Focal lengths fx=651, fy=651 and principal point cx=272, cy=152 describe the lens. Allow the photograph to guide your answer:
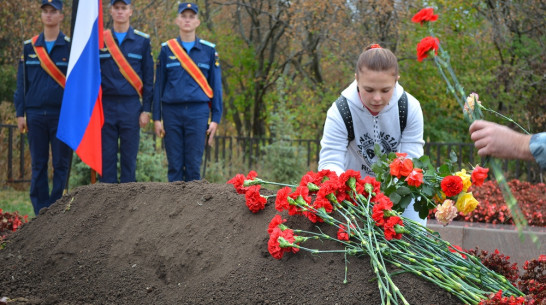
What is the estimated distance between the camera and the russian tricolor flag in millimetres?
6121

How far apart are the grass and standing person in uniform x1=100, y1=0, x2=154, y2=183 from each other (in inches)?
64.1

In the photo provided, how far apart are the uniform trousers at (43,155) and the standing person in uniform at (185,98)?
1.03 metres

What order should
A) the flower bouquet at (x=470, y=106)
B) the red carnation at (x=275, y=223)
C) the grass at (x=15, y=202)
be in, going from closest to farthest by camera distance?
1. the flower bouquet at (x=470, y=106)
2. the red carnation at (x=275, y=223)
3. the grass at (x=15, y=202)

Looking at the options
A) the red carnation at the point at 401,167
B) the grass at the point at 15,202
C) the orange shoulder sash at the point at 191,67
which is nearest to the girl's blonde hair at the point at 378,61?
the red carnation at the point at 401,167

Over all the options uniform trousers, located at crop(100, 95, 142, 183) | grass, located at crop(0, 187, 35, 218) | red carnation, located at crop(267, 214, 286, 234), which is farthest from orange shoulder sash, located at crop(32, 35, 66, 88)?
red carnation, located at crop(267, 214, 286, 234)

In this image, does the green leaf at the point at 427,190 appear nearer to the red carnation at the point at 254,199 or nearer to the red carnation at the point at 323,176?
the red carnation at the point at 323,176

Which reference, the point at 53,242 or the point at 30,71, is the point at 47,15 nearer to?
the point at 30,71

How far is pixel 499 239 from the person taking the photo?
551cm

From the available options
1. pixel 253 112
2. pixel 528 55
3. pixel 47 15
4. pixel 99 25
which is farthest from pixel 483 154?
pixel 253 112

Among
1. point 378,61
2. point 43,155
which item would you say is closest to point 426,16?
point 378,61

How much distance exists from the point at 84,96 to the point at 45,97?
67cm

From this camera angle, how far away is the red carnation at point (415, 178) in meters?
3.17

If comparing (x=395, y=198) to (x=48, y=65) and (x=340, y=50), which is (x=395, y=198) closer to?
(x=48, y=65)

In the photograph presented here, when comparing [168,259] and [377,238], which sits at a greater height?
[377,238]
